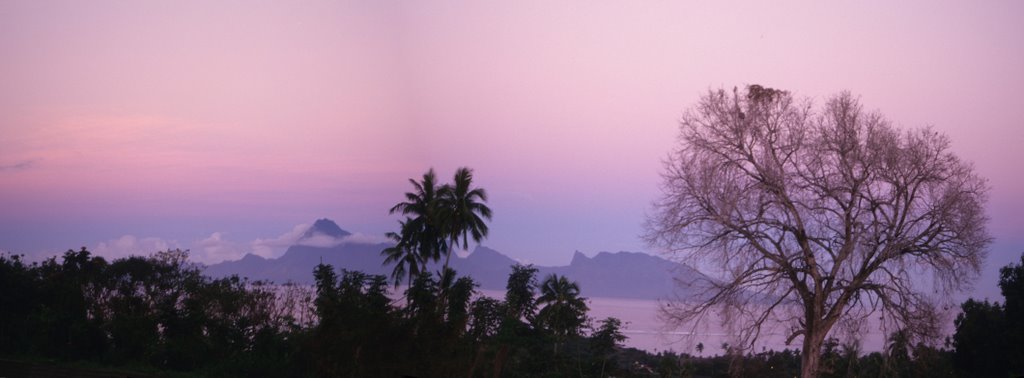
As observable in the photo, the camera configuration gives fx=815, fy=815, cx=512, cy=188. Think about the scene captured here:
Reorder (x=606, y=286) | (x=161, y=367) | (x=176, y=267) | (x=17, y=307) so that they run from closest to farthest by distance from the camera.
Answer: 1. (x=161, y=367)
2. (x=17, y=307)
3. (x=176, y=267)
4. (x=606, y=286)

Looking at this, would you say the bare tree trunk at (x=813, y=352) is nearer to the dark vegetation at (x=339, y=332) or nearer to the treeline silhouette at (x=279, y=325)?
the dark vegetation at (x=339, y=332)

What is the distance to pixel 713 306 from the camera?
15484 millimetres

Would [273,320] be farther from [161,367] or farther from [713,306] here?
[713,306]

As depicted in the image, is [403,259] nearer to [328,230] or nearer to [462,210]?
[462,210]


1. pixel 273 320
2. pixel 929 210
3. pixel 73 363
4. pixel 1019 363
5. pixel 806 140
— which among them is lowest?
pixel 73 363

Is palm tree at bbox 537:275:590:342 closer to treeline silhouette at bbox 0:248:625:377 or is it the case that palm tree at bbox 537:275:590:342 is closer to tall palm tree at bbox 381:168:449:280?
treeline silhouette at bbox 0:248:625:377

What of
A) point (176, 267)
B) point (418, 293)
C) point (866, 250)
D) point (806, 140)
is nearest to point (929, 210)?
point (866, 250)

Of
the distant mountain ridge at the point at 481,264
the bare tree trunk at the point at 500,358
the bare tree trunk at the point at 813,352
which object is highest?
the distant mountain ridge at the point at 481,264

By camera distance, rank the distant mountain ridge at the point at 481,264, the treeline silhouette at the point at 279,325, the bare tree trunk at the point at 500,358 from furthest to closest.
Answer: the distant mountain ridge at the point at 481,264
the bare tree trunk at the point at 500,358
the treeline silhouette at the point at 279,325

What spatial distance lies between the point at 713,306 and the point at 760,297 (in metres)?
0.90

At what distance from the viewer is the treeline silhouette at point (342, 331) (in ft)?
45.8

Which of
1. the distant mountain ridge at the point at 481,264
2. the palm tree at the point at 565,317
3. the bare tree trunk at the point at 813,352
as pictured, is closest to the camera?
the bare tree trunk at the point at 813,352

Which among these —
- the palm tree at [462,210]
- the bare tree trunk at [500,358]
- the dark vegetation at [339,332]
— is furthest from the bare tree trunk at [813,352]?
the palm tree at [462,210]

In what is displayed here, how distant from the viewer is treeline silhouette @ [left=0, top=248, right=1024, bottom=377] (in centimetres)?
1397
